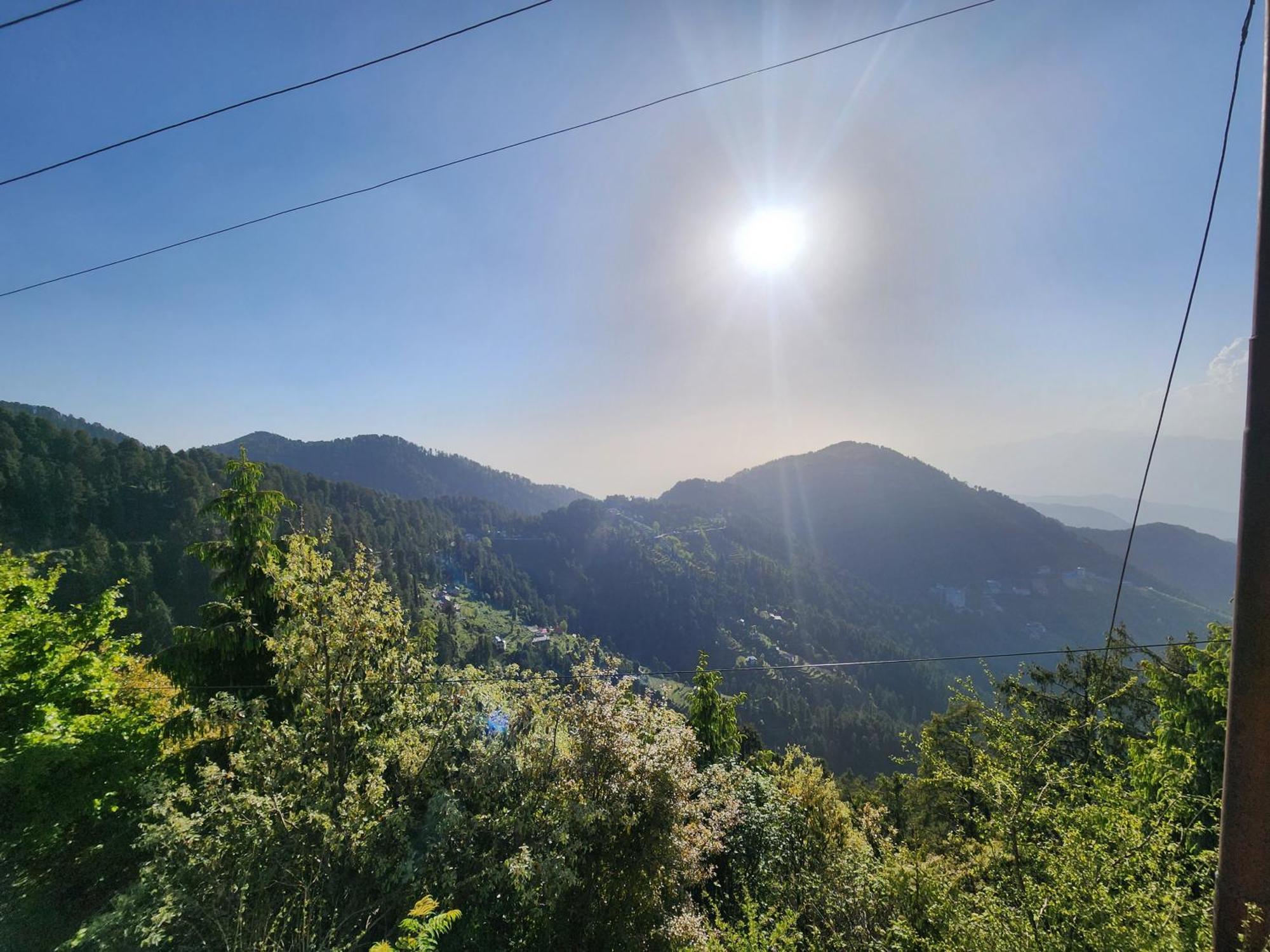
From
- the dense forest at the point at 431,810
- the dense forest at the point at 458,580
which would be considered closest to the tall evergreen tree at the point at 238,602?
the dense forest at the point at 431,810

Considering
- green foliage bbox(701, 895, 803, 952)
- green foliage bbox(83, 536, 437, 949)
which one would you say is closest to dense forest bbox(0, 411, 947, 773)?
green foliage bbox(83, 536, 437, 949)

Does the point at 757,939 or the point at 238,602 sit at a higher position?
the point at 238,602

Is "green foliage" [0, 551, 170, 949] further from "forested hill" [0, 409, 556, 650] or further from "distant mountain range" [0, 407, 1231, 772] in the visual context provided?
"forested hill" [0, 409, 556, 650]

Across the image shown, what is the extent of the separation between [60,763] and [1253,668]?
653 inches

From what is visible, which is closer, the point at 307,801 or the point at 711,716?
the point at 307,801

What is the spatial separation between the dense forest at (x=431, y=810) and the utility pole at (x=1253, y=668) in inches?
48.3

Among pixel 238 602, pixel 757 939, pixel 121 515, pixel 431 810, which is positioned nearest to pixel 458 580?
pixel 121 515

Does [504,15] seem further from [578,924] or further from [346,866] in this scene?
[578,924]

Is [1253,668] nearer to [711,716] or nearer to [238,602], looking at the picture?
[238,602]

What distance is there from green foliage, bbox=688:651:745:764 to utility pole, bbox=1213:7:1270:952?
15975mm

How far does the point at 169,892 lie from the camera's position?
6582mm

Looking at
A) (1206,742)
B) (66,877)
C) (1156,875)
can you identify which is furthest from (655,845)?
(1206,742)

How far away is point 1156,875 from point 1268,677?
434 centimetres

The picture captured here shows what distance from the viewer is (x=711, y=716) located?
21.8 metres
